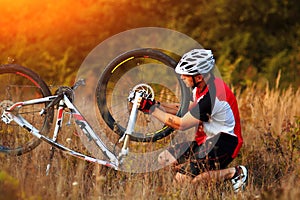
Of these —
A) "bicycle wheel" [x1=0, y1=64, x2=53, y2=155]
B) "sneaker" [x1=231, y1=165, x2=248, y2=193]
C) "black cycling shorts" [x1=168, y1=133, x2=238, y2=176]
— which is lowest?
"sneaker" [x1=231, y1=165, x2=248, y2=193]

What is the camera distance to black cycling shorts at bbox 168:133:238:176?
20.4 feet

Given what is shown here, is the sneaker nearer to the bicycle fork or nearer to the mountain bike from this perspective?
the mountain bike

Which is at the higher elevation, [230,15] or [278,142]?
[230,15]

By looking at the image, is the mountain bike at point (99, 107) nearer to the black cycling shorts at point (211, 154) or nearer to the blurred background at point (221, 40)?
the black cycling shorts at point (211, 154)

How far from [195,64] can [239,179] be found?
4.18 ft

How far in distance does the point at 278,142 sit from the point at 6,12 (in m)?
9.16

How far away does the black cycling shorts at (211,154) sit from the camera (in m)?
6.23

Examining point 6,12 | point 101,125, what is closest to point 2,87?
point 101,125

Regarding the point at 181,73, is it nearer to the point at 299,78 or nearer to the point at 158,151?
the point at 158,151

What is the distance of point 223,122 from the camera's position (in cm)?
626

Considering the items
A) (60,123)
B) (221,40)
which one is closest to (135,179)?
(60,123)

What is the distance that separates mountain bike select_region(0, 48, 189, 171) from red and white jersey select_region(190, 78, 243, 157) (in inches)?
10.2

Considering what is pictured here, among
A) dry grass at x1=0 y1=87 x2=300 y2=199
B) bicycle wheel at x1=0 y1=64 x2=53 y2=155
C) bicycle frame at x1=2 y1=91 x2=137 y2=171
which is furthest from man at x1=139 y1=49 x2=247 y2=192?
bicycle wheel at x1=0 y1=64 x2=53 y2=155

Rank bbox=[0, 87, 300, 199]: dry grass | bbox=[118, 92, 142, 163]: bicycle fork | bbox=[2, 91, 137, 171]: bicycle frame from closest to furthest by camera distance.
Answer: bbox=[0, 87, 300, 199]: dry grass → bbox=[118, 92, 142, 163]: bicycle fork → bbox=[2, 91, 137, 171]: bicycle frame
